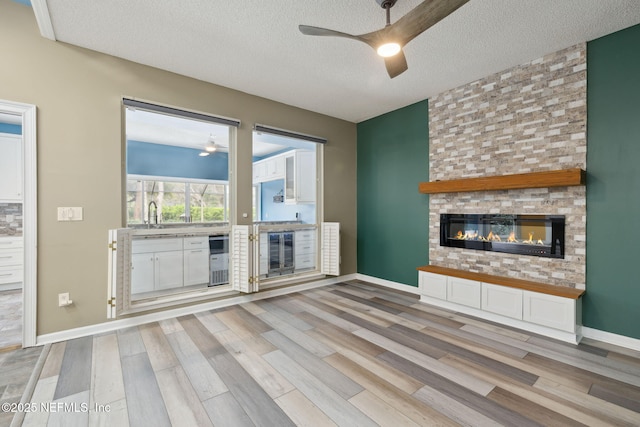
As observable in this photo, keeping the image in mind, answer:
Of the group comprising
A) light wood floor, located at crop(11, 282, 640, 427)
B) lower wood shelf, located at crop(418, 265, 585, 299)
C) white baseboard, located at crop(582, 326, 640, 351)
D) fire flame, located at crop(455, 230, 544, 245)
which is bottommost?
light wood floor, located at crop(11, 282, 640, 427)

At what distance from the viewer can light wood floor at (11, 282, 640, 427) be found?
5.53 feet

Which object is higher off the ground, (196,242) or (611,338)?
(196,242)

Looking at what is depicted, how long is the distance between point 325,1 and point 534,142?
254 cm

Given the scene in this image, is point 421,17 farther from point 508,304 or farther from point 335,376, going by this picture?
point 508,304

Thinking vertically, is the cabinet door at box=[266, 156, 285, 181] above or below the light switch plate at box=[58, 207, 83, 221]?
above

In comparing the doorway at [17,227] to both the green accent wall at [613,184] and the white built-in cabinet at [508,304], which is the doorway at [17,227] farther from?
the green accent wall at [613,184]

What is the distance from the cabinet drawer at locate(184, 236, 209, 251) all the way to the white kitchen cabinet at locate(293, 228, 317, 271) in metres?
1.42

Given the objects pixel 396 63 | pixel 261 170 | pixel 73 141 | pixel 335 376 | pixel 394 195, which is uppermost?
pixel 396 63

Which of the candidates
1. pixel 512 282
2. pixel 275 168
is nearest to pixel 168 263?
pixel 275 168

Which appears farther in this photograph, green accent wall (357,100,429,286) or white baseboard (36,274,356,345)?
green accent wall (357,100,429,286)

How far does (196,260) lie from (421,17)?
359 cm

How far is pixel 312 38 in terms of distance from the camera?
263cm

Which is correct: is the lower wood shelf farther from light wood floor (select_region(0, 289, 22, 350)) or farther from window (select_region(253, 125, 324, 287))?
light wood floor (select_region(0, 289, 22, 350))

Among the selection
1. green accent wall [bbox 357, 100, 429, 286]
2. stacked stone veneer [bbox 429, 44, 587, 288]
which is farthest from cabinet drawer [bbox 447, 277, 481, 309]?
green accent wall [bbox 357, 100, 429, 286]
